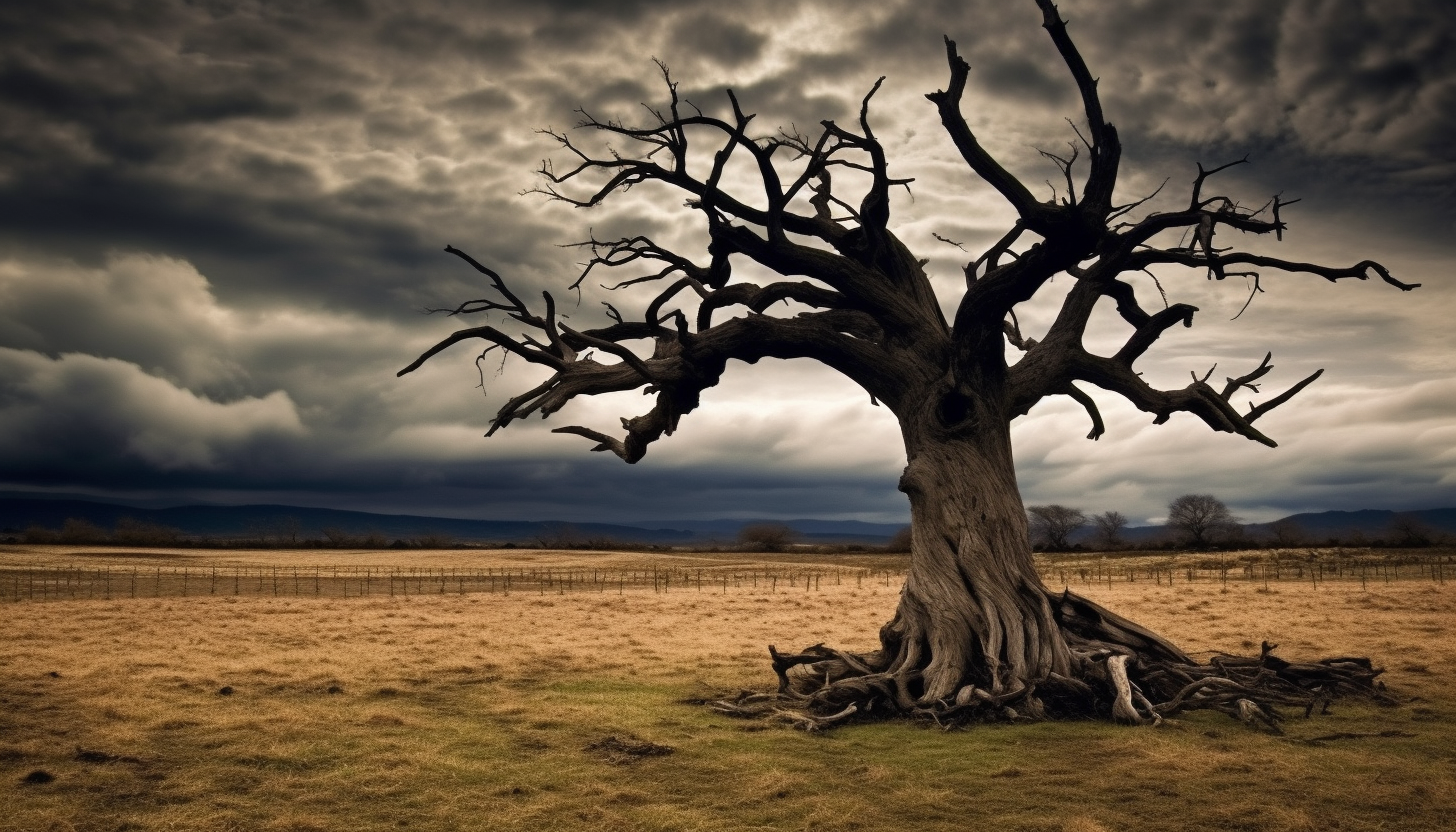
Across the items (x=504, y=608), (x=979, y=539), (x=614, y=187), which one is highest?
(x=614, y=187)

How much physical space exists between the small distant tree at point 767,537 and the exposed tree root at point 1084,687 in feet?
432

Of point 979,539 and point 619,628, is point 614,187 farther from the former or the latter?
point 619,628

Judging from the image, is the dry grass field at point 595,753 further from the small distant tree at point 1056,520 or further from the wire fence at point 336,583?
the small distant tree at point 1056,520

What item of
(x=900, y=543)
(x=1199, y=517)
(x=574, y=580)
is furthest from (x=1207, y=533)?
(x=574, y=580)

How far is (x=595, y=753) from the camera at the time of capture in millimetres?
12344

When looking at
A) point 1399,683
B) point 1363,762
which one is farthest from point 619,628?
point 1363,762

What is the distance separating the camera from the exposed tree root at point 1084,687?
13.8 metres

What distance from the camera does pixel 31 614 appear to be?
114ft

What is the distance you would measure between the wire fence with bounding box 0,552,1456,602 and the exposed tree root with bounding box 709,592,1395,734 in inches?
1207

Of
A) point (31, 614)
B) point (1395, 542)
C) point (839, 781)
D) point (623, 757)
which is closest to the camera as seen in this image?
point (839, 781)

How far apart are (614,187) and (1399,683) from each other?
16342 mm

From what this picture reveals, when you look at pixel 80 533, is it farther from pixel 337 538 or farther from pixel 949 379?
pixel 949 379

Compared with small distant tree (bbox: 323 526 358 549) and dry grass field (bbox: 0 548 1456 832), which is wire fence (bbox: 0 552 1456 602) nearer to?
dry grass field (bbox: 0 548 1456 832)

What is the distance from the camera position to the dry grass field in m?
9.38
